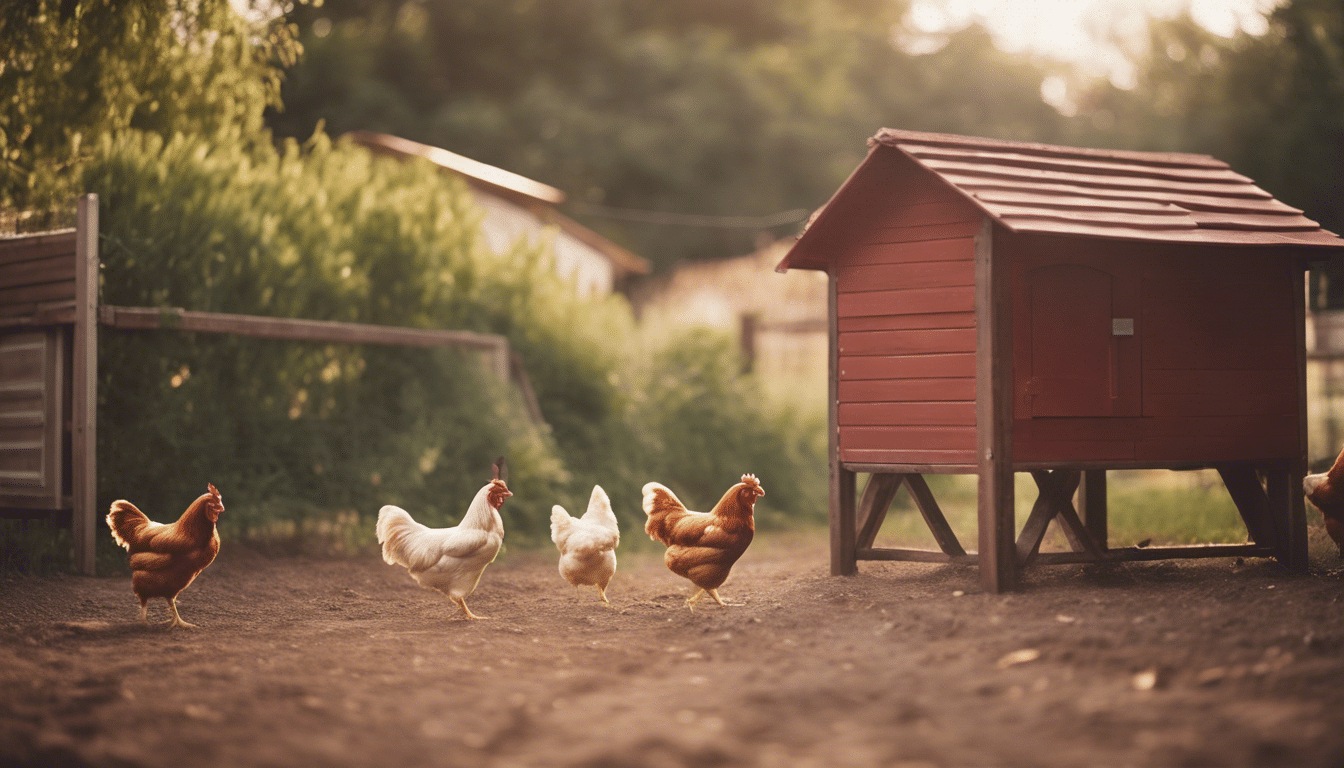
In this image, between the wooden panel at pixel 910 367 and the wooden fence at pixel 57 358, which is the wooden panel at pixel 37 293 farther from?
the wooden panel at pixel 910 367

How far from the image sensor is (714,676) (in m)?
5.50

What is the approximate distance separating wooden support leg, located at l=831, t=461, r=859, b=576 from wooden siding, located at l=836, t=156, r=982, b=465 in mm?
234

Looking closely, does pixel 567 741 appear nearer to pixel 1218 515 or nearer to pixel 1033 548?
pixel 1033 548

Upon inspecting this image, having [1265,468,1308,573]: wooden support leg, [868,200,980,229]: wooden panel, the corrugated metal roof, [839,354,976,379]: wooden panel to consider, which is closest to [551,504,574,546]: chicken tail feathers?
[839,354,976,379]: wooden panel

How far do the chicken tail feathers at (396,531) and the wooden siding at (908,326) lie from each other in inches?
124

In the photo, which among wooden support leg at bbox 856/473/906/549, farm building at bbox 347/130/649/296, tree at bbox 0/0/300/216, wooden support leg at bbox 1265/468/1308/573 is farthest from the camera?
farm building at bbox 347/130/649/296

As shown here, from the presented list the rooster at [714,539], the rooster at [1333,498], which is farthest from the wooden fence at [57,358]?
the rooster at [1333,498]

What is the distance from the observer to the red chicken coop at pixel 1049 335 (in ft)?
25.1

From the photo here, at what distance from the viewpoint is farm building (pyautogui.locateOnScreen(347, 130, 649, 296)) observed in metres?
23.2

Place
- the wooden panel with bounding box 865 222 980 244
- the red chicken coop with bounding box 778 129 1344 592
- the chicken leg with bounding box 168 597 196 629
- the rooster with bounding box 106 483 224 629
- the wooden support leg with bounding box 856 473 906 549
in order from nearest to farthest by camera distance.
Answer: the rooster with bounding box 106 483 224 629 → the chicken leg with bounding box 168 597 196 629 → the red chicken coop with bounding box 778 129 1344 592 → the wooden panel with bounding box 865 222 980 244 → the wooden support leg with bounding box 856 473 906 549

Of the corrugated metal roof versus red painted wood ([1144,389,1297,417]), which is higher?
the corrugated metal roof

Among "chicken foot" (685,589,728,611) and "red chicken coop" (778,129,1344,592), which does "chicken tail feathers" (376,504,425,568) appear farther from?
"red chicken coop" (778,129,1344,592)

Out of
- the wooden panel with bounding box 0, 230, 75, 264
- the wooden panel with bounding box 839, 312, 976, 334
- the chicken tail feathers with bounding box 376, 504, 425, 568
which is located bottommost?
the chicken tail feathers with bounding box 376, 504, 425, 568

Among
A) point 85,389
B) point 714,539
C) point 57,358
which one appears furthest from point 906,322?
point 57,358
